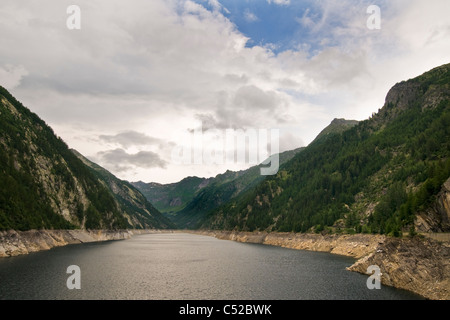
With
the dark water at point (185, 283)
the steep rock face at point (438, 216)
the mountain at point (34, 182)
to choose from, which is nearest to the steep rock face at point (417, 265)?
the dark water at point (185, 283)

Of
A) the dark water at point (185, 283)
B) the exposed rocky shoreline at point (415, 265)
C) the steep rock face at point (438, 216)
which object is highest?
the steep rock face at point (438, 216)

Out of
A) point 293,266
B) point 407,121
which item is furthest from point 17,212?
point 407,121

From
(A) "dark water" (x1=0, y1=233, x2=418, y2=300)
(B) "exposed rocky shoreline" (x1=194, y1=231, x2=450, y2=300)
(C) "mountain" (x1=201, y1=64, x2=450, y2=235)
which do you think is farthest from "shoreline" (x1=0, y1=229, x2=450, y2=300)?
(C) "mountain" (x1=201, y1=64, x2=450, y2=235)

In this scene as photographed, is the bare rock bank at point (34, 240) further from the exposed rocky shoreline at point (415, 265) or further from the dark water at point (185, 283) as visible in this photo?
the exposed rocky shoreline at point (415, 265)

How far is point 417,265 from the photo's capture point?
50594mm

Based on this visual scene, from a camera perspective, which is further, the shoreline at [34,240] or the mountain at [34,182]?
the mountain at [34,182]

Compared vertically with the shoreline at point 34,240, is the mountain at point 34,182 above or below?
above

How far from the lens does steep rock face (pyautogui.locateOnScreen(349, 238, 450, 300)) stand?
45719mm

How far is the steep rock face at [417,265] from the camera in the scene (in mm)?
45719

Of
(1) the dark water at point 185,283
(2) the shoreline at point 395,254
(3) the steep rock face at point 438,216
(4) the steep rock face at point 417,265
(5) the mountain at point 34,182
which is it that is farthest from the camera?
(5) the mountain at point 34,182

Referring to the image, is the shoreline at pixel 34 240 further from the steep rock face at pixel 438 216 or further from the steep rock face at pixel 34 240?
the steep rock face at pixel 438 216

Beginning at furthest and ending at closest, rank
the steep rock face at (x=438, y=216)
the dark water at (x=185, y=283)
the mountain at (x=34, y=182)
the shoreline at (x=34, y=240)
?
the mountain at (x=34, y=182)
the shoreline at (x=34, y=240)
the steep rock face at (x=438, y=216)
the dark water at (x=185, y=283)

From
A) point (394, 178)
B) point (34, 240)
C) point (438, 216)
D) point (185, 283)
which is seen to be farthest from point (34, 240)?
point (394, 178)
